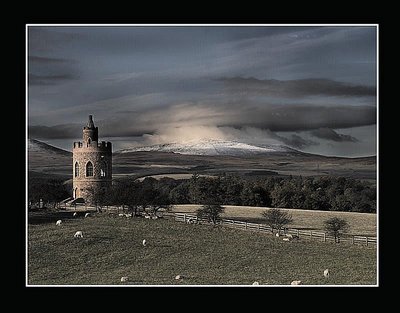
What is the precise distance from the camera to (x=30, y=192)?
730 inches

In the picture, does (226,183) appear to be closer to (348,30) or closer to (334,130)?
(334,130)

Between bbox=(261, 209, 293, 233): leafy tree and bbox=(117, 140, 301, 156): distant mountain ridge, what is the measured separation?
1.63 m

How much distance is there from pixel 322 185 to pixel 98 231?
227 inches

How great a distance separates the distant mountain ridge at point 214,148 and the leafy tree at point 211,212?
5.09ft

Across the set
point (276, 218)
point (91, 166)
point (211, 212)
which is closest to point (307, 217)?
point (276, 218)

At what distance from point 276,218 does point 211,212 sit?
5.56 feet

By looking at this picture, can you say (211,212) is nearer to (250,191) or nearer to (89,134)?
(250,191)

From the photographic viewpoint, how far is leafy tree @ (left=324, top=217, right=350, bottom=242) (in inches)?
768

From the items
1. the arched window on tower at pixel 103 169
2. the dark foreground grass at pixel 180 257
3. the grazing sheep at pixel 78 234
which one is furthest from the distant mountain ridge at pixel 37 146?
the grazing sheep at pixel 78 234

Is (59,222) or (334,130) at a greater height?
(334,130)

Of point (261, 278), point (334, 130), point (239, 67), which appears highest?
point (239, 67)

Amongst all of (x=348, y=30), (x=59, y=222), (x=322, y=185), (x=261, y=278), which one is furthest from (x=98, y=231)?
(x=348, y=30)

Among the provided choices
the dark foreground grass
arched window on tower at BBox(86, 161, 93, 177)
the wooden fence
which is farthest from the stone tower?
the wooden fence

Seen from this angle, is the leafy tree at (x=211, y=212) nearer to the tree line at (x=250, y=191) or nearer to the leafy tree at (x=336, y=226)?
the tree line at (x=250, y=191)
